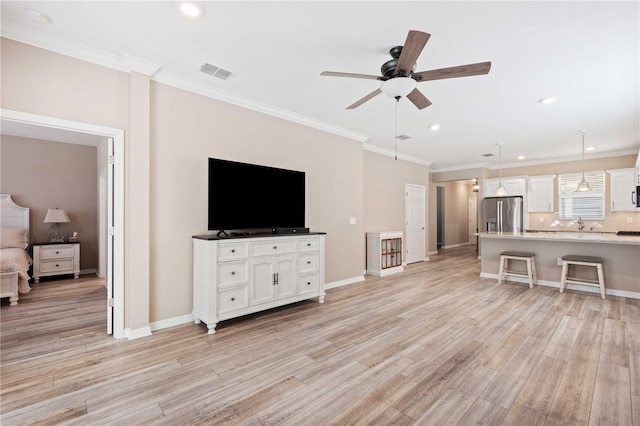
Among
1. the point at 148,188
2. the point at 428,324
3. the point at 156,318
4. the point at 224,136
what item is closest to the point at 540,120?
the point at 428,324

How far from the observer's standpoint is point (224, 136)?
3664 millimetres

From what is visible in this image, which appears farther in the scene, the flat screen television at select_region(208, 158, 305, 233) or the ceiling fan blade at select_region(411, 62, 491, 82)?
the flat screen television at select_region(208, 158, 305, 233)

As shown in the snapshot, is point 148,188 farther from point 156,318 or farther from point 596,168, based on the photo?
point 596,168

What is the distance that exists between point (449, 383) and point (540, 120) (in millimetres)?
4342

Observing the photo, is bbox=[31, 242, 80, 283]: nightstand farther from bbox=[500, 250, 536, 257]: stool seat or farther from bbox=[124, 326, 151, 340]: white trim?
bbox=[500, 250, 536, 257]: stool seat

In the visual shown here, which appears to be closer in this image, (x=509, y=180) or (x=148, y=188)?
(x=148, y=188)

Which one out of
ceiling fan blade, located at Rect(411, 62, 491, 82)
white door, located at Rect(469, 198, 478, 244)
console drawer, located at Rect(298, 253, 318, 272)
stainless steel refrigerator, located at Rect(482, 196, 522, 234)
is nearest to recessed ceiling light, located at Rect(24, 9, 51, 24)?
ceiling fan blade, located at Rect(411, 62, 491, 82)

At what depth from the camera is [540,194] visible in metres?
7.47

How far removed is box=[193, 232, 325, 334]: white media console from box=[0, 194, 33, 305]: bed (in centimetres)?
287

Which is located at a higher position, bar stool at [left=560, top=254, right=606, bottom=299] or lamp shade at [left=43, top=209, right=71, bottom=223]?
lamp shade at [left=43, top=209, right=71, bottom=223]

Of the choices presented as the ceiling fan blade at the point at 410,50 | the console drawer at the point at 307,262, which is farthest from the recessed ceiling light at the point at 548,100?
the console drawer at the point at 307,262

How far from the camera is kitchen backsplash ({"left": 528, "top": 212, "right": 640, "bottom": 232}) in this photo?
644cm

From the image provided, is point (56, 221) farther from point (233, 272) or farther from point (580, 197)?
point (580, 197)

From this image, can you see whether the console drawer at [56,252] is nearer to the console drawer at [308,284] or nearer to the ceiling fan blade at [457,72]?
the console drawer at [308,284]
